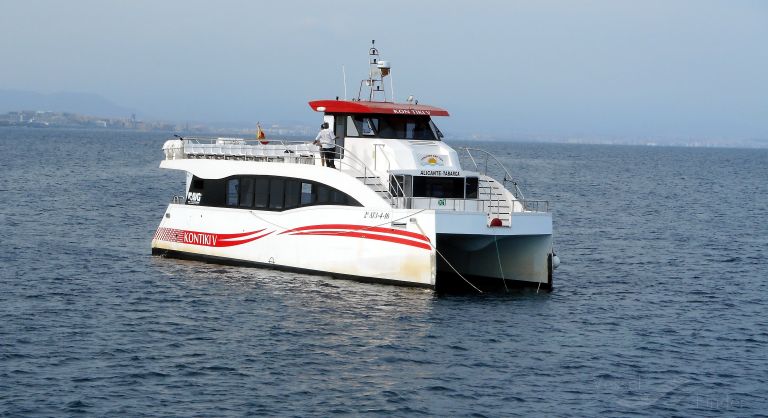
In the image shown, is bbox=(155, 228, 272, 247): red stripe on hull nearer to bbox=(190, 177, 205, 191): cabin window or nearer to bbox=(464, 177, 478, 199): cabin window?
bbox=(190, 177, 205, 191): cabin window

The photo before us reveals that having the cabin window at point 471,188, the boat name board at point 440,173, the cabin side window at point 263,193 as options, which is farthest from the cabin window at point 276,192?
the cabin window at point 471,188

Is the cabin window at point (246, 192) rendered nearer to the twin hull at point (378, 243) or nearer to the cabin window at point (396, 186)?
the twin hull at point (378, 243)

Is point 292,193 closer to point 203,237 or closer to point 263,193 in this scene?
point 263,193

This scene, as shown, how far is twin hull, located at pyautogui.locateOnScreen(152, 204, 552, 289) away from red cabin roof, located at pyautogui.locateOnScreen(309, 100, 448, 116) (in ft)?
11.3

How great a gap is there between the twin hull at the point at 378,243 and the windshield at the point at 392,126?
3252 millimetres

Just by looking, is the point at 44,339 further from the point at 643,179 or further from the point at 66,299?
the point at 643,179

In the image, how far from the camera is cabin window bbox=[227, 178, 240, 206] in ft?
111

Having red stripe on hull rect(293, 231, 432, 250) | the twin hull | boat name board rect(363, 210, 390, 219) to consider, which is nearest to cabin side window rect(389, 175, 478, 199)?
boat name board rect(363, 210, 390, 219)

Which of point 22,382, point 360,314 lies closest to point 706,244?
point 360,314

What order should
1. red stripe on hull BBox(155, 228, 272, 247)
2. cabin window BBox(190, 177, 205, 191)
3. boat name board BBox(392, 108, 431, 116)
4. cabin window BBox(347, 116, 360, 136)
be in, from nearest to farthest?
boat name board BBox(392, 108, 431, 116) < cabin window BBox(347, 116, 360, 136) < red stripe on hull BBox(155, 228, 272, 247) < cabin window BBox(190, 177, 205, 191)

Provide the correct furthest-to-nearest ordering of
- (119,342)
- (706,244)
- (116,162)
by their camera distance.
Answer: (116,162), (706,244), (119,342)

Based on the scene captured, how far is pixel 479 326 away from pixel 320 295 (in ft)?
15.4

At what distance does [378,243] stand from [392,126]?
4.84 meters

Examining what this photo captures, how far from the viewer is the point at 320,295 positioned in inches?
1132
